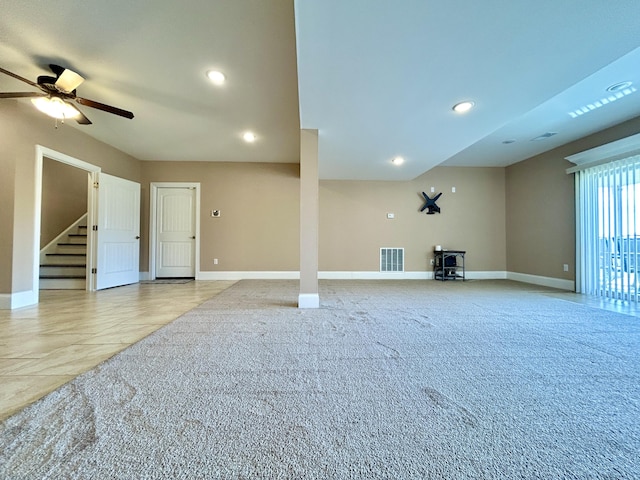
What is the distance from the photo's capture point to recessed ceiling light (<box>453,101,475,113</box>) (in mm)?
2630

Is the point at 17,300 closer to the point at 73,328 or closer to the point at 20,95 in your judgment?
the point at 73,328

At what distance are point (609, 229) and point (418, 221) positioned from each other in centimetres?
297

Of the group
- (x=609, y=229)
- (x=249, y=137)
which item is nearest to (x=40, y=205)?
(x=249, y=137)

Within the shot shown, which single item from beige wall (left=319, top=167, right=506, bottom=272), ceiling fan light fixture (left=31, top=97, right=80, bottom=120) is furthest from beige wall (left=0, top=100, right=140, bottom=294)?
beige wall (left=319, top=167, right=506, bottom=272)

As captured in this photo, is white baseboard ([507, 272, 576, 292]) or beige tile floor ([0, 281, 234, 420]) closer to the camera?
beige tile floor ([0, 281, 234, 420])

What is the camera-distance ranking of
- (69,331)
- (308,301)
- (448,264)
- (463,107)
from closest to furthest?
(69,331), (463,107), (308,301), (448,264)

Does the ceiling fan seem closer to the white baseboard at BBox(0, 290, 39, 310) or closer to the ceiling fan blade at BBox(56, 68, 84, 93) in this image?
the ceiling fan blade at BBox(56, 68, 84, 93)

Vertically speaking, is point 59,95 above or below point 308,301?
above

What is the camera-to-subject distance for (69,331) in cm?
236

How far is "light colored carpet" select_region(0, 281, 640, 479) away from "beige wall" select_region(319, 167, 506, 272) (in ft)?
12.3

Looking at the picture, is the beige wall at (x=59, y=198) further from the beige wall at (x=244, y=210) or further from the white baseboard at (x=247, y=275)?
the white baseboard at (x=247, y=275)

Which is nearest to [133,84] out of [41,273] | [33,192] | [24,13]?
[24,13]

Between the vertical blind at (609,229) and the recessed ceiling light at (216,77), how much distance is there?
5.40 m

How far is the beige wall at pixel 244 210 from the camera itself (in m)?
5.79
